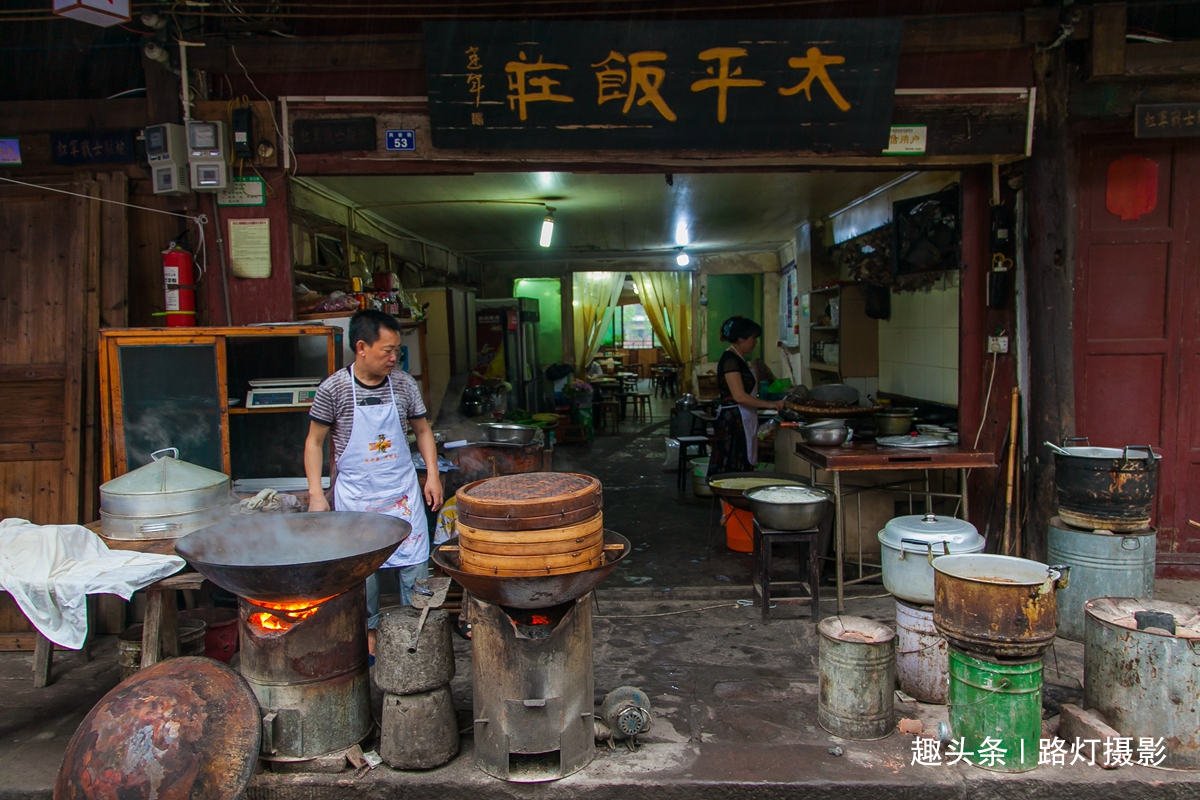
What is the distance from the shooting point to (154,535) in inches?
153

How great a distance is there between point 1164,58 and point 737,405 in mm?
4173

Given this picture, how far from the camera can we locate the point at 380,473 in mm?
4066

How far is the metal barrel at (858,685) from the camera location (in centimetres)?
344

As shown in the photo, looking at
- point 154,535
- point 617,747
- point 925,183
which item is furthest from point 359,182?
point 617,747

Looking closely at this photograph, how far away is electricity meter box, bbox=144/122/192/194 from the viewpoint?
15.6 feet

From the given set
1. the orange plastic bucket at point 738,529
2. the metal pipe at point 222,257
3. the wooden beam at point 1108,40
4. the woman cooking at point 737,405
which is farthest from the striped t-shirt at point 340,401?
the wooden beam at point 1108,40

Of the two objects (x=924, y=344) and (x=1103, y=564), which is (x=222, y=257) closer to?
(x=1103, y=564)

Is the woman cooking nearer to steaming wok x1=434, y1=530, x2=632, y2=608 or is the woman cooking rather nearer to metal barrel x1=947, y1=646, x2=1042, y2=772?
metal barrel x1=947, y1=646, x2=1042, y2=772

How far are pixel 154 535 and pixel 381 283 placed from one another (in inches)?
165

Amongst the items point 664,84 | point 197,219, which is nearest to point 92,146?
point 197,219

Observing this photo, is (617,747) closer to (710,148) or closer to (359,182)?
(710,148)

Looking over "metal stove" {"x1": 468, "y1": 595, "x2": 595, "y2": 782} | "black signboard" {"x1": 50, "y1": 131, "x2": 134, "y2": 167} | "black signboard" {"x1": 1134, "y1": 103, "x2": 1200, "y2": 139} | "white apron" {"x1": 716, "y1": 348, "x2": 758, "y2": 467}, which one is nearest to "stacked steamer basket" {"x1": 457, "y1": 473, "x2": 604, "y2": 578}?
"metal stove" {"x1": 468, "y1": 595, "x2": 595, "y2": 782}

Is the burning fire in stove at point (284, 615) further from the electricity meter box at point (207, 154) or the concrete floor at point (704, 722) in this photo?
the electricity meter box at point (207, 154)

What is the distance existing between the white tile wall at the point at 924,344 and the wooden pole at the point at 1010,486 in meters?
0.94
